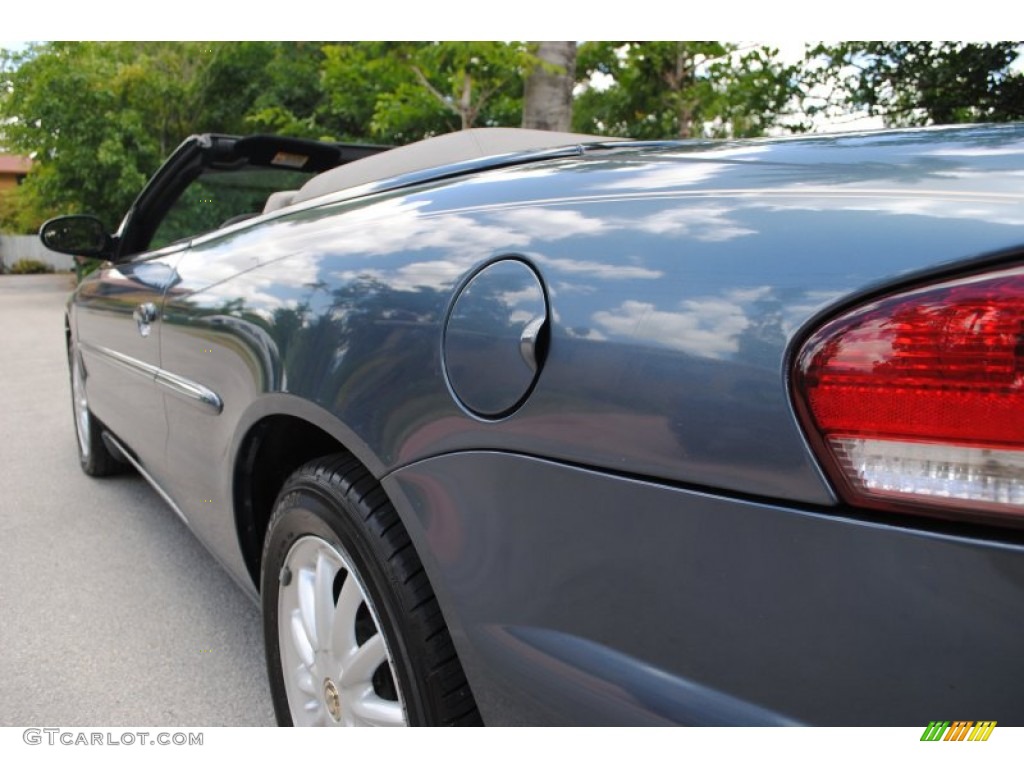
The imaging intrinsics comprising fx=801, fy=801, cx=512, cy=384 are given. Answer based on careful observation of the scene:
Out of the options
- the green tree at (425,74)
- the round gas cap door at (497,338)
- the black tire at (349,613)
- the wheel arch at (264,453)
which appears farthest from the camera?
the green tree at (425,74)

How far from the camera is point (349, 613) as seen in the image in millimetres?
1521

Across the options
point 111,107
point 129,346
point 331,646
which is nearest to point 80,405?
point 129,346

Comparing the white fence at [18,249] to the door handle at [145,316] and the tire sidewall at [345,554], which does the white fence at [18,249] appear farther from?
the tire sidewall at [345,554]

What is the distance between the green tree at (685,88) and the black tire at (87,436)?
21.4ft

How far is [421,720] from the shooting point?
4.27 ft

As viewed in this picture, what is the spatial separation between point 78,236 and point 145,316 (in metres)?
1.33

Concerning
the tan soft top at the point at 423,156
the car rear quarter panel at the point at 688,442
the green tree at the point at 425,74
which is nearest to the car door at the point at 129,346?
the tan soft top at the point at 423,156

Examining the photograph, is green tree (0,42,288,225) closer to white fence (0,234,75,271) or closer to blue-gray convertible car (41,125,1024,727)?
blue-gray convertible car (41,125,1024,727)

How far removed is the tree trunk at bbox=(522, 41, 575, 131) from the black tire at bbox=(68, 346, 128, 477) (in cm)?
417

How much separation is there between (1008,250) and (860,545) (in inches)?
12.6

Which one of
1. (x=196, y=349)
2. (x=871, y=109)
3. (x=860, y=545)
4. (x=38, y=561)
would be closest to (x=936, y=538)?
(x=860, y=545)

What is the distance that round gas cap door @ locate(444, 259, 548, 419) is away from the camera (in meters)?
1.08

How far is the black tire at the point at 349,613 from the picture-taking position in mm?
1275

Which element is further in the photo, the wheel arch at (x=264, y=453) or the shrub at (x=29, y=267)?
the shrub at (x=29, y=267)
